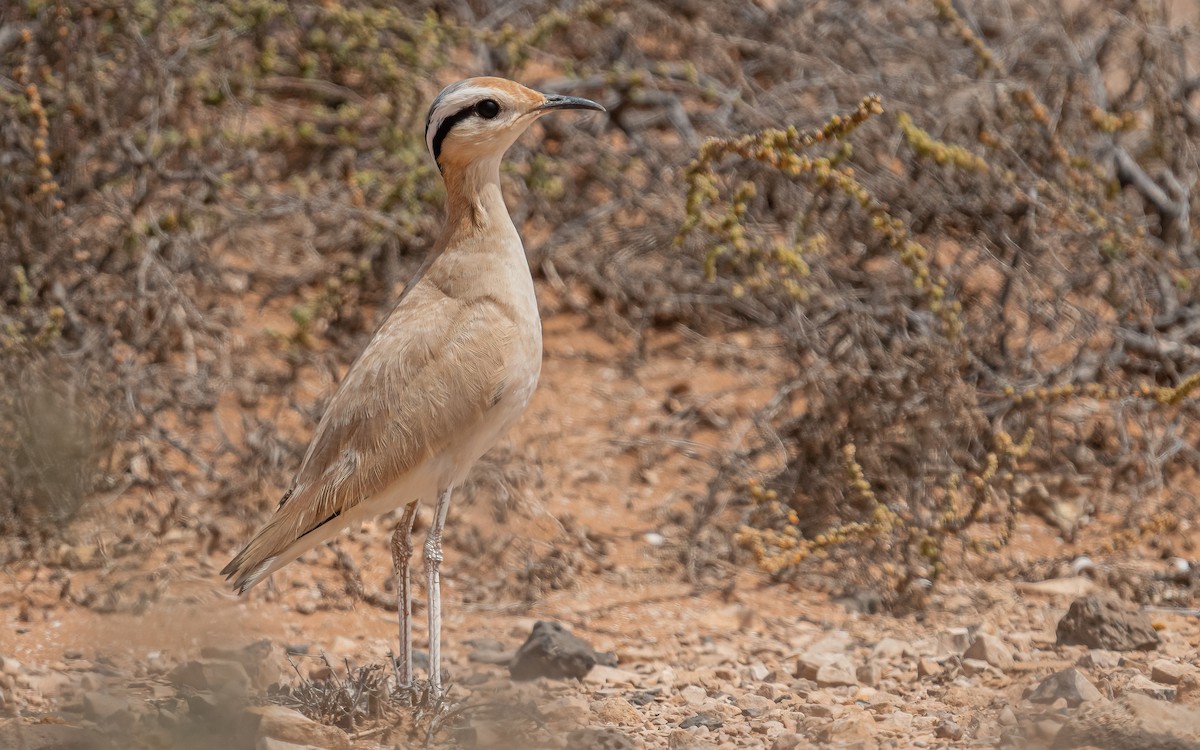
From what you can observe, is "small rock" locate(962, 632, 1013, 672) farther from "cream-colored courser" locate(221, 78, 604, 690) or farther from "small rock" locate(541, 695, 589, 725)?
"cream-colored courser" locate(221, 78, 604, 690)

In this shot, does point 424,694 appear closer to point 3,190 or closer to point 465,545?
point 465,545

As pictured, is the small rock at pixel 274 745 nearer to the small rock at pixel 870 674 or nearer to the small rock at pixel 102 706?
the small rock at pixel 102 706

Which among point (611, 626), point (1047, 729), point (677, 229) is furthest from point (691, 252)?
point (1047, 729)

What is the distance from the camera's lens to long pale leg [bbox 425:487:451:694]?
13.4 feet

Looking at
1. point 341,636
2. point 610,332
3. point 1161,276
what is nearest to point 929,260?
point 1161,276

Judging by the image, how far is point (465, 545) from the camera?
5.47 meters

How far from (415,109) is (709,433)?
7.15ft

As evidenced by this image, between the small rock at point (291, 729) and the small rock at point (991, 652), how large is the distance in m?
2.01

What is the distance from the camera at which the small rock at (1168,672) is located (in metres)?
4.08

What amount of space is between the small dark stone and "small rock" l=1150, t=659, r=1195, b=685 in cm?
133

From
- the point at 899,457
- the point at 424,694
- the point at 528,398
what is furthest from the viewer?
the point at 899,457

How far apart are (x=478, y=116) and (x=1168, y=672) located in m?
2.70

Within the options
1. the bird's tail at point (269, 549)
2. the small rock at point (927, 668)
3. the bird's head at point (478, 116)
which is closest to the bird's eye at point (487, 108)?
the bird's head at point (478, 116)

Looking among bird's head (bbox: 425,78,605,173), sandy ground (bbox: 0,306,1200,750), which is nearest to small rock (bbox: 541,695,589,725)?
sandy ground (bbox: 0,306,1200,750)
